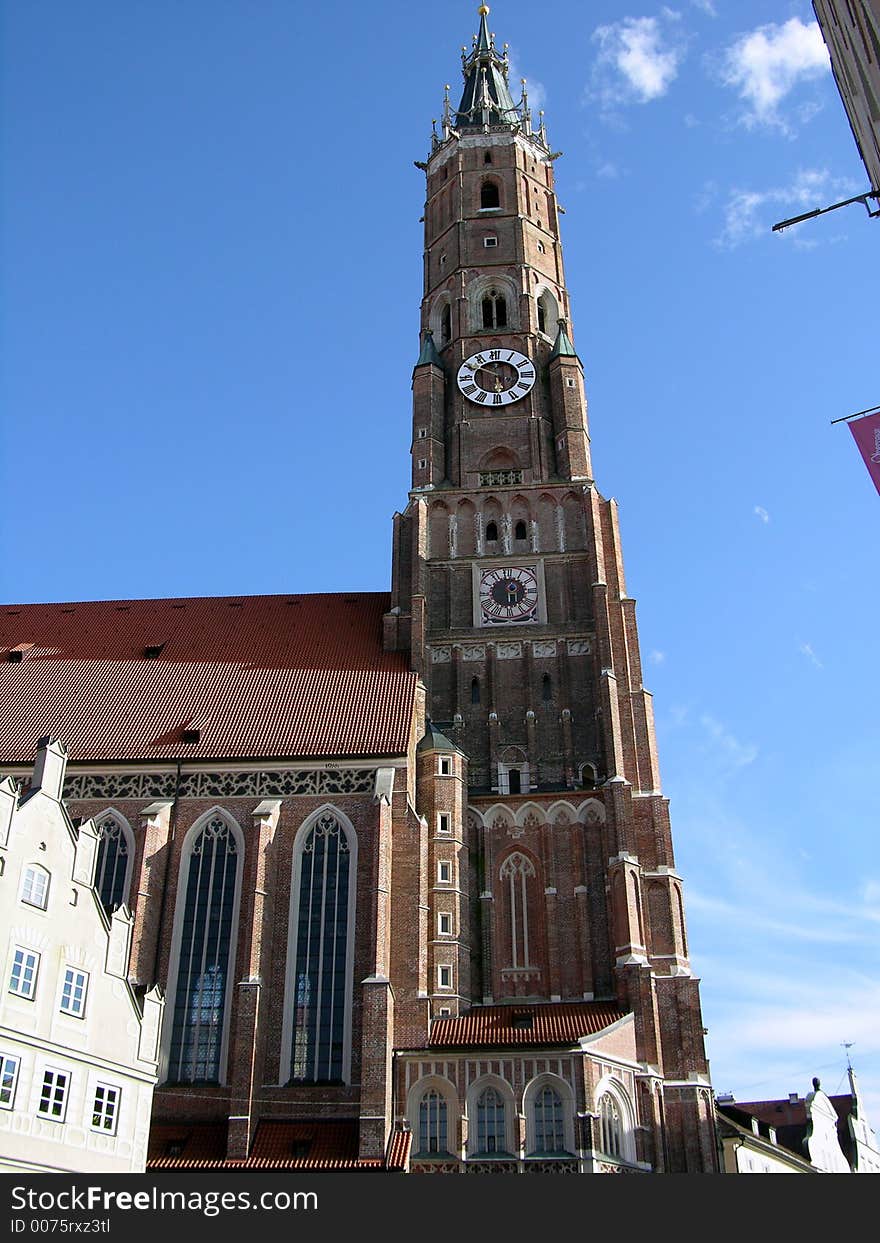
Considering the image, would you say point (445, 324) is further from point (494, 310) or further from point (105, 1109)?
point (105, 1109)

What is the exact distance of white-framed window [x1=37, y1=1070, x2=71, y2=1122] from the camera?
27.6m

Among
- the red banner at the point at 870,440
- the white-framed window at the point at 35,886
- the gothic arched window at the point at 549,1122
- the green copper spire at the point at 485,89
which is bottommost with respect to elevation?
the gothic arched window at the point at 549,1122

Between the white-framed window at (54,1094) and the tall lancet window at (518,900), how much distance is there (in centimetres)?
1468

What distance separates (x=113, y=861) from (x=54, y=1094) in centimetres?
1112

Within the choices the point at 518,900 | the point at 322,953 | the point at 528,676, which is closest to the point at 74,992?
the point at 322,953

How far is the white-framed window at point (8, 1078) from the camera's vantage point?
87.3 feet

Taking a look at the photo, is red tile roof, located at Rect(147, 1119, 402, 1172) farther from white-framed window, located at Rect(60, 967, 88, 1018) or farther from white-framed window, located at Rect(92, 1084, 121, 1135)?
white-framed window, located at Rect(60, 967, 88, 1018)

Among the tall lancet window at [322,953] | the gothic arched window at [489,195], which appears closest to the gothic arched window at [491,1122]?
the tall lancet window at [322,953]

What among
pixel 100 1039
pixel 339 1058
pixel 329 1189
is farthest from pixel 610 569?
pixel 329 1189

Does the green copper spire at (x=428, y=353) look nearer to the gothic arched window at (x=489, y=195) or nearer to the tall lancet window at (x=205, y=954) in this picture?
the gothic arched window at (x=489, y=195)

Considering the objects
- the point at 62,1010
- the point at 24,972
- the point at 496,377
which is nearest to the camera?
the point at 24,972

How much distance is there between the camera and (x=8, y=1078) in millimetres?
26906

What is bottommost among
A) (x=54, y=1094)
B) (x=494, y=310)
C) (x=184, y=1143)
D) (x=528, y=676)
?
(x=184, y=1143)

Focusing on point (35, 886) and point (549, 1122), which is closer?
point (35, 886)
